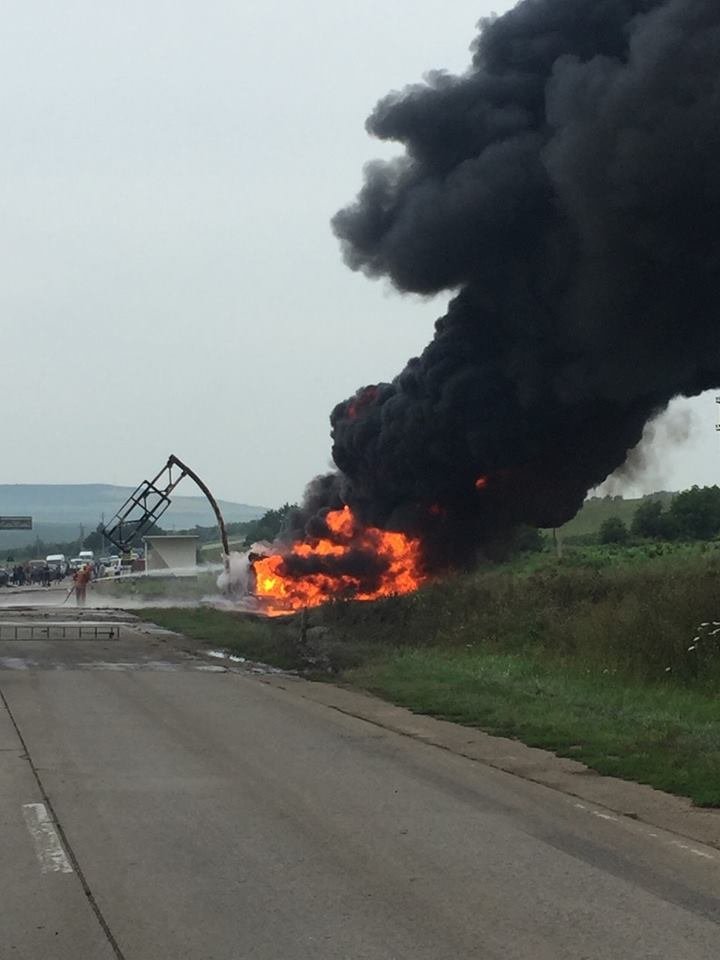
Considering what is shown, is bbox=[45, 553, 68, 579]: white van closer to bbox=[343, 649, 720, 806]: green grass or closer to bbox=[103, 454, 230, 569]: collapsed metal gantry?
bbox=[103, 454, 230, 569]: collapsed metal gantry

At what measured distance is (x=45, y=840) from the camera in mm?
9000

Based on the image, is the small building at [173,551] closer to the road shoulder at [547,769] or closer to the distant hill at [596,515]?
the distant hill at [596,515]

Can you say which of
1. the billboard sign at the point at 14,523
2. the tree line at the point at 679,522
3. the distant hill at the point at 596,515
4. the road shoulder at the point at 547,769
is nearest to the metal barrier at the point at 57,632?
the road shoulder at the point at 547,769

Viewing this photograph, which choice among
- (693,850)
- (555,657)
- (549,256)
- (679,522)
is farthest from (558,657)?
(679,522)

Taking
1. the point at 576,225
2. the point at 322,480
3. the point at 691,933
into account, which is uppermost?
the point at 576,225

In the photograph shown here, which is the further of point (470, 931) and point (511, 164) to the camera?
point (511, 164)

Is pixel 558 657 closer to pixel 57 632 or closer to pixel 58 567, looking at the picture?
pixel 57 632

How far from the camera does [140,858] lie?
8.46 m

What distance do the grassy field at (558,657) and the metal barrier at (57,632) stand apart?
2.21m

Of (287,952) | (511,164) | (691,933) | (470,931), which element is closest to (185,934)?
(287,952)

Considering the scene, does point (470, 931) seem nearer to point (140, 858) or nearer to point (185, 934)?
point (185, 934)

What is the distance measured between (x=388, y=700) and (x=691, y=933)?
11.0 metres

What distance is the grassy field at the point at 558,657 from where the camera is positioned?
13047mm

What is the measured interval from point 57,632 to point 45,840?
2421cm
